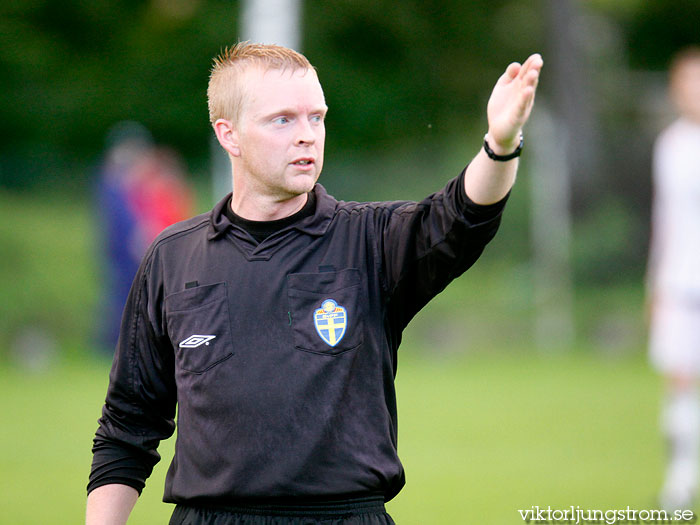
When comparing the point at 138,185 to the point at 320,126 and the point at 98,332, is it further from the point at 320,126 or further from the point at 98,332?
the point at 320,126

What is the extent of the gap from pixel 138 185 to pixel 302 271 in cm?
1175

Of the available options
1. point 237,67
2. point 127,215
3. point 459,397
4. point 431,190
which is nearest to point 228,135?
point 237,67

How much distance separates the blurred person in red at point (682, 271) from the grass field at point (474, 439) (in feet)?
1.49

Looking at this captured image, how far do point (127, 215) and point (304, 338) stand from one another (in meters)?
11.8

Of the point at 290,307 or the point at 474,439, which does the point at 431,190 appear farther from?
the point at 290,307

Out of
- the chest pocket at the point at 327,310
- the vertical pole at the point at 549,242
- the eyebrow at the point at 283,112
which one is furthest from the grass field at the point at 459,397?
the eyebrow at the point at 283,112

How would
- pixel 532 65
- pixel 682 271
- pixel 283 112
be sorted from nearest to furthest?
pixel 532 65 < pixel 283 112 < pixel 682 271

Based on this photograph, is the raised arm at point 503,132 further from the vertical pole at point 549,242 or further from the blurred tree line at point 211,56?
the blurred tree line at point 211,56

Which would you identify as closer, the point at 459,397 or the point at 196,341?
the point at 196,341

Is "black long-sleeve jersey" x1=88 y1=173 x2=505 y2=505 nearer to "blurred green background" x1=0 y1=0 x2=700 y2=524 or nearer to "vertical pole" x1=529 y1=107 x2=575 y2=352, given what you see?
"blurred green background" x1=0 y1=0 x2=700 y2=524

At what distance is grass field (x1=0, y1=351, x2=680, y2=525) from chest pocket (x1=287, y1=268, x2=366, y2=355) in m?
4.17

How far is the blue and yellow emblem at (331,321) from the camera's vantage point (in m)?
3.40

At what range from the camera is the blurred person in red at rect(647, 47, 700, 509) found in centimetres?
786

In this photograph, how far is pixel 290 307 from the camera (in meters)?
3.43
